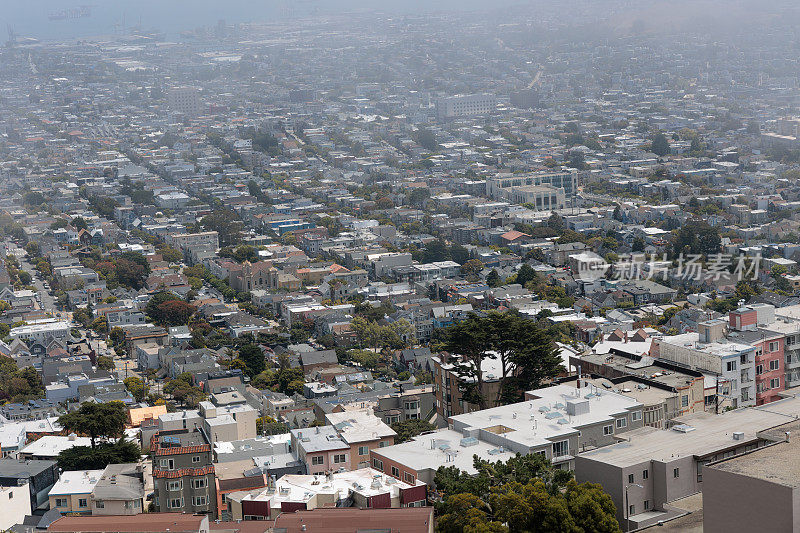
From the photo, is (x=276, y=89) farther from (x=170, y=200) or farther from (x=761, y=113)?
(x=170, y=200)

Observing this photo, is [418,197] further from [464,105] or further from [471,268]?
[464,105]

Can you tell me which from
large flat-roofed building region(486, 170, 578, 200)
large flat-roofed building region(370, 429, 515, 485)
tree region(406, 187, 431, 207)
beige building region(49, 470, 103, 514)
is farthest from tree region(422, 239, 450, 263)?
large flat-roofed building region(370, 429, 515, 485)

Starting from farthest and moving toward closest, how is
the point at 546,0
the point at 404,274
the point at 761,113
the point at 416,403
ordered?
the point at 546,0 < the point at 761,113 < the point at 404,274 < the point at 416,403

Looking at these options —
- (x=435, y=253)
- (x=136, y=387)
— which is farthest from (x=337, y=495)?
(x=435, y=253)

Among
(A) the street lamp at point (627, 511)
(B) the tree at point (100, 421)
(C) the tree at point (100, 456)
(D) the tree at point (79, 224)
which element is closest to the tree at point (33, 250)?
(D) the tree at point (79, 224)

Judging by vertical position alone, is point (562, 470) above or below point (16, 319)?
above

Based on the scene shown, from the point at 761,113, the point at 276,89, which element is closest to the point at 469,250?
the point at 761,113

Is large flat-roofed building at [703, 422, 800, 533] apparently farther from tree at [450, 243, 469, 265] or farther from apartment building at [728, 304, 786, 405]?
tree at [450, 243, 469, 265]
